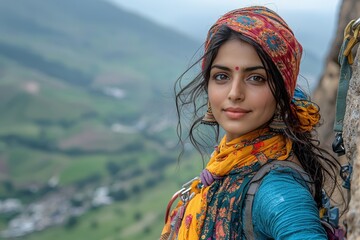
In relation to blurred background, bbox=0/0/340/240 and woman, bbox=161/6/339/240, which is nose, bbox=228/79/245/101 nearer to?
woman, bbox=161/6/339/240

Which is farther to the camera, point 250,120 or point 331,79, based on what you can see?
point 331,79

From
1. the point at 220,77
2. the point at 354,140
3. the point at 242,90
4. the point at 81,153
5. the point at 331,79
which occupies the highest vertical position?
the point at 81,153

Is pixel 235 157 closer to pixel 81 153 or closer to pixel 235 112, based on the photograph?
pixel 235 112

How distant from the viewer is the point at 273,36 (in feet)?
8.13

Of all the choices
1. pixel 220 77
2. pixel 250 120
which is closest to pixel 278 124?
pixel 250 120

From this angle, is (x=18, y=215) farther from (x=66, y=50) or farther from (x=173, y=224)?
(x=66, y=50)

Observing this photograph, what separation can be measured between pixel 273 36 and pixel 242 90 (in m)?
0.31

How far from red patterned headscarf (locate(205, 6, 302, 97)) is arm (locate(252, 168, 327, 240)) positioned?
55 centimetres

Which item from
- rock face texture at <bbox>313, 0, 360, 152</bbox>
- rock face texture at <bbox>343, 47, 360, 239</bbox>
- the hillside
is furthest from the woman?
the hillside

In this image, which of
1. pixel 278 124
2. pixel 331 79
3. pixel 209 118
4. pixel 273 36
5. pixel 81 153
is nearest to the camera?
pixel 273 36

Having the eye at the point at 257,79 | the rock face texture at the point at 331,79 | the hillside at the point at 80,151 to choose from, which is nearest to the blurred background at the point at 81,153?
the hillside at the point at 80,151

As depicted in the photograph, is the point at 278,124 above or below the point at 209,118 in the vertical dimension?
below

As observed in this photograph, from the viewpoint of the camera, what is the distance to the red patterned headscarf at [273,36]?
246cm

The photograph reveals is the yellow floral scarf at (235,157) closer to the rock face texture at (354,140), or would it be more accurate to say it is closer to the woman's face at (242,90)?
the woman's face at (242,90)
